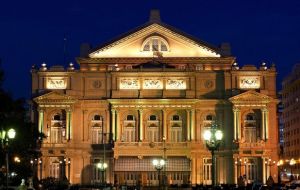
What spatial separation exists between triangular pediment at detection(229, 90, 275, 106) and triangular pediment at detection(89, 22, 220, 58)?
858cm

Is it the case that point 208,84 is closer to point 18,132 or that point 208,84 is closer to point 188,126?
point 188,126

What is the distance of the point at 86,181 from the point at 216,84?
24432 mm

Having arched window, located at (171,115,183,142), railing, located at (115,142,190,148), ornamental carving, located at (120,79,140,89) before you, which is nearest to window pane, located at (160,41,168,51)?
ornamental carving, located at (120,79,140,89)

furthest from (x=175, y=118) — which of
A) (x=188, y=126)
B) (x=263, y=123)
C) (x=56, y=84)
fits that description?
(x=56, y=84)

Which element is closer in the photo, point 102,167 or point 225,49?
point 102,167

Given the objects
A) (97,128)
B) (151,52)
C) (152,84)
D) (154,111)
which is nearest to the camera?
(154,111)

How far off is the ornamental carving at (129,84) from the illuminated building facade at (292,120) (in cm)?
3867

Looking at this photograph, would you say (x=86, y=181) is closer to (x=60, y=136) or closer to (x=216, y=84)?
(x=60, y=136)

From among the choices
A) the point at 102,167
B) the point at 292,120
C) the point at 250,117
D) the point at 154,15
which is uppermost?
the point at 154,15

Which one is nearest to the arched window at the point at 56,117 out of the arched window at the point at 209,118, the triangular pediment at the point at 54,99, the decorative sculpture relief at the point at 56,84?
the triangular pediment at the point at 54,99

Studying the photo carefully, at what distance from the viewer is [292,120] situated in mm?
163125

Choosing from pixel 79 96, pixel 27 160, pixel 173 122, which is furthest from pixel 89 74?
pixel 27 160

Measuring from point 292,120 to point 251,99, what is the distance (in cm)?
4711

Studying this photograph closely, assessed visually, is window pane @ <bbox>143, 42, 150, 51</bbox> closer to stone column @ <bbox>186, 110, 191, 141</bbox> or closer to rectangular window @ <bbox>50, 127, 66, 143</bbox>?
Answer: stone column @ <bbox>186, 110, 191, 141</bbox>
